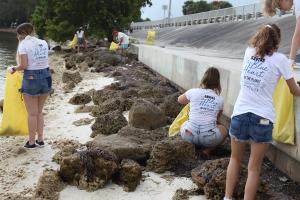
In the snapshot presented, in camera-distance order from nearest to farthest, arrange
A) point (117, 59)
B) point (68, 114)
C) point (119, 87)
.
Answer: point (68, 114) → point (119, 87) → point (117, 59)

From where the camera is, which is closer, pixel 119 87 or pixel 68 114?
pixel 68 114

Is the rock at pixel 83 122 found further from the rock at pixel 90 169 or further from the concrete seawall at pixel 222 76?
the rock at pixel 90 169

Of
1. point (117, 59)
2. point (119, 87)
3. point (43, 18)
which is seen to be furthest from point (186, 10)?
point (119, 87)

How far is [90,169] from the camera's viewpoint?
5.64 metres

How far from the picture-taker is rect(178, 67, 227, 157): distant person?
6398 millimetres

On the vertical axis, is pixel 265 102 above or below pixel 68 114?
above

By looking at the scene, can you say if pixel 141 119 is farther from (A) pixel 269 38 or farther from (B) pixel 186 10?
(B) pixel 186 10

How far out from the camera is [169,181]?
577cm

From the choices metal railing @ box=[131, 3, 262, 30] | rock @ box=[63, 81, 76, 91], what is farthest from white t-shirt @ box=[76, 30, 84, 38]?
rock @ box=[63, 81, 76, 91]

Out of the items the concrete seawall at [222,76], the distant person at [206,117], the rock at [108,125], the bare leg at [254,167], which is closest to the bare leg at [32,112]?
the rock at [108,125]

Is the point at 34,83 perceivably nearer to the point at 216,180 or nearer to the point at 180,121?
the point at 180,121

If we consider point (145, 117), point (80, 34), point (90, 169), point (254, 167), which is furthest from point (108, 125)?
point (80, 34)

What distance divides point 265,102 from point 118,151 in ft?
7.50

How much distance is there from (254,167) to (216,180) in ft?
2.18
